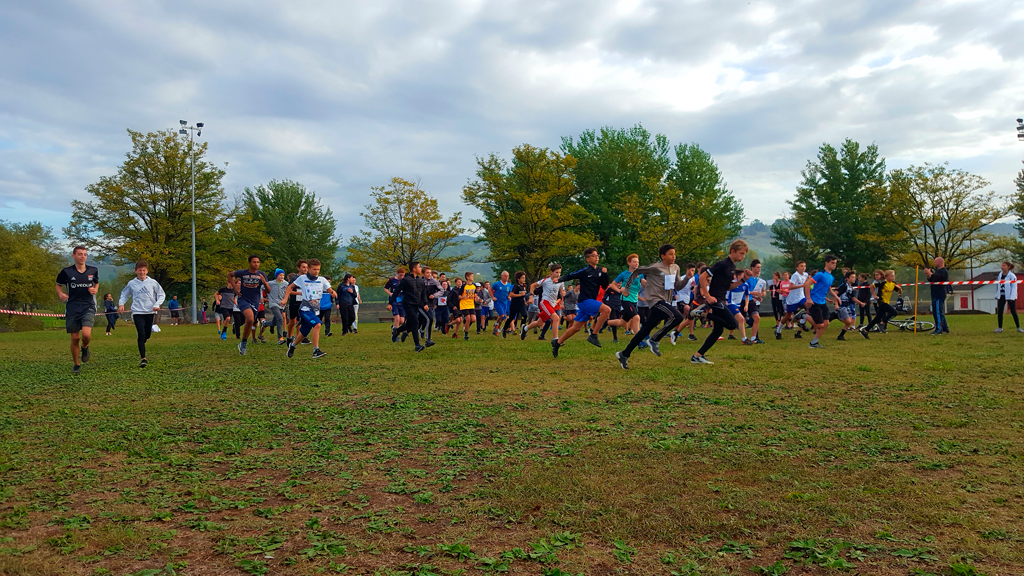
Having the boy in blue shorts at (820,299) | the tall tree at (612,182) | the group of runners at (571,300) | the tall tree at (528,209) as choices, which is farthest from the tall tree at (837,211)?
the boy in blue shorts at (820,299)

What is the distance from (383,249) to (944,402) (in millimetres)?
42694

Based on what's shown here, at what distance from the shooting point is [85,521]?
3.78m

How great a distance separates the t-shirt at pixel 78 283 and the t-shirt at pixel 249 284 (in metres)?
4.45

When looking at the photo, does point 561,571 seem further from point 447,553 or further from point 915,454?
point 915,454

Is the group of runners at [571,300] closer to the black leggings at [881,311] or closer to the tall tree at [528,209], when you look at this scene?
the black leggings at [881,311]

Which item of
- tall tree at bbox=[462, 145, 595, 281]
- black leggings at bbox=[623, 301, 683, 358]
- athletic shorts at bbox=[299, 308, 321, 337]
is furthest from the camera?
tall tree at bbox=[462, 145, 595, 281]

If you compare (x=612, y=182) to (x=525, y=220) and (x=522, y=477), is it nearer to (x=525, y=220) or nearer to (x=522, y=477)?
(x=525, y=220)

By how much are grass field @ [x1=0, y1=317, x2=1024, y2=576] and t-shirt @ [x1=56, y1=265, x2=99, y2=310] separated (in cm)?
256

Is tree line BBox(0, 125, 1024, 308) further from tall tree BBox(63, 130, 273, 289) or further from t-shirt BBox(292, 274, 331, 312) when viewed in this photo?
t-shirt BBox(292, 274, 331, 312)

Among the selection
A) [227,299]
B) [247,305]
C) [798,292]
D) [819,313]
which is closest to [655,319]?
[819,313]

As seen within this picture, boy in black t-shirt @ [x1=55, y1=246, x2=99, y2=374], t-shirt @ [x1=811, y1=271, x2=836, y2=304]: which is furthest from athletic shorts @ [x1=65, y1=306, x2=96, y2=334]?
t-shirt @ [x1=811, y1=271, x2=836, y2=304]

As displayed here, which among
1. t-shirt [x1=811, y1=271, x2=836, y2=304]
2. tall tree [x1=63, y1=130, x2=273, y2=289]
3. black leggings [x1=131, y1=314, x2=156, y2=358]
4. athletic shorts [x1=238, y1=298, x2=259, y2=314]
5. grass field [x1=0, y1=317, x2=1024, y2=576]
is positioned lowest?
grass field [x1=0, y1=317, x2=1024, y2=576]

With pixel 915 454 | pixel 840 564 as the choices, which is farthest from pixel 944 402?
pixel 840 564

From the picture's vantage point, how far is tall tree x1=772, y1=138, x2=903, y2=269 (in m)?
60.3
